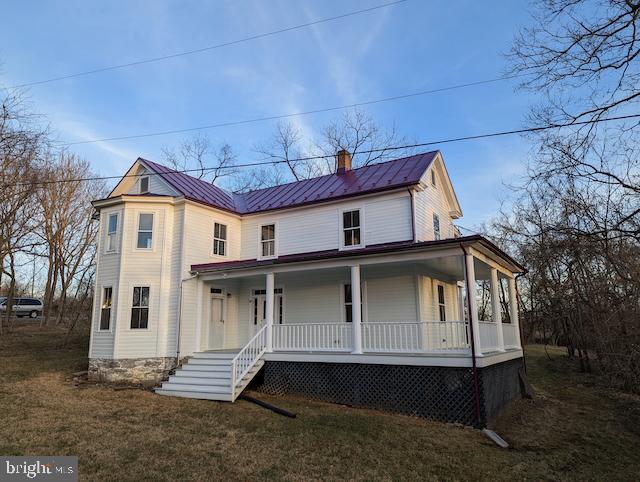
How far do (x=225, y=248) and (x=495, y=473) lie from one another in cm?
1193

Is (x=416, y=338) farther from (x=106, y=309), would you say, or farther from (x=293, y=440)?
(x=106, y=309)

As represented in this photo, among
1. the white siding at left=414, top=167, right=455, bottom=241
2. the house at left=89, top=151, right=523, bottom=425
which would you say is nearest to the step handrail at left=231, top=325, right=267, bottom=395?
the house at left=89, top=151, right=523, bottom=425

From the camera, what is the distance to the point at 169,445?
7.56 m

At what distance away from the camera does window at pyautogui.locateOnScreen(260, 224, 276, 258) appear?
52.8ft

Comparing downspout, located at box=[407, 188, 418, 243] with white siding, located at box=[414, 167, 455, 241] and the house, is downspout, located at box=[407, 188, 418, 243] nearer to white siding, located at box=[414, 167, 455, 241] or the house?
the house

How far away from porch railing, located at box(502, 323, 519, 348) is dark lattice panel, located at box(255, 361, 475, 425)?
4.38 meters

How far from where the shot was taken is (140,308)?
1379cm

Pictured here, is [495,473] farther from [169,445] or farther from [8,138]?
[8,138]

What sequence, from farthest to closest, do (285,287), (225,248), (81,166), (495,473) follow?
(81,166), (225,248), (285,287), (495,473)

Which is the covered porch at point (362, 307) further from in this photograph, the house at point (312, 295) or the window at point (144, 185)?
the window at point (144, 185)

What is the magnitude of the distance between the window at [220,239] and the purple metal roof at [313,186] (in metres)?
0.76

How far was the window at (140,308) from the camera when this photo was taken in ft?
44.9

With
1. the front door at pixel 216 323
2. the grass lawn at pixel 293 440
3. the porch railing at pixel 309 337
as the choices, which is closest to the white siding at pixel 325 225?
the front door at pixel 216 323

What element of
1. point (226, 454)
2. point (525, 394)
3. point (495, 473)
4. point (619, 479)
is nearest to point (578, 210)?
point (525, 394)
